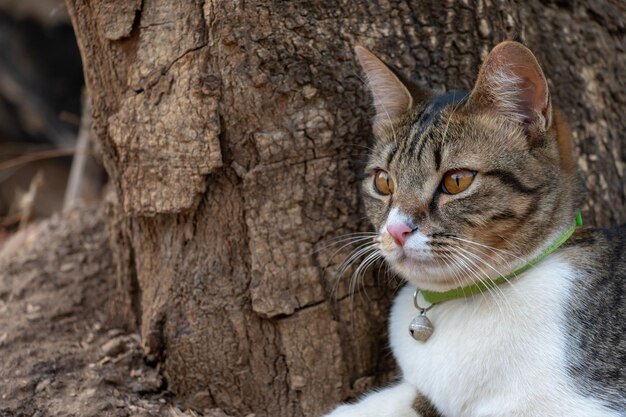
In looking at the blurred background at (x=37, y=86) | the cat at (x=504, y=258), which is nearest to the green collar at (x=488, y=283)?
the cat at (x=504, y=258)

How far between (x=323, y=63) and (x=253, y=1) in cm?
36

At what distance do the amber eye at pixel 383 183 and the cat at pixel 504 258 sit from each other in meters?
0.02

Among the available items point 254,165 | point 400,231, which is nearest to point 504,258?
point 400,231

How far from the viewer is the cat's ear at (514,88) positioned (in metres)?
2.46

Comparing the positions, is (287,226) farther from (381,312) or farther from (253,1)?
(253,1)

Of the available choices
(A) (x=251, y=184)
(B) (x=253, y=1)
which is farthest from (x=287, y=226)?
(B) (x=253, y=1)

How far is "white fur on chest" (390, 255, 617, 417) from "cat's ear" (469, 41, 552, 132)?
53 centimetres

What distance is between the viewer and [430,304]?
9.27 ft

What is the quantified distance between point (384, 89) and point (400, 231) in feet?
2.25

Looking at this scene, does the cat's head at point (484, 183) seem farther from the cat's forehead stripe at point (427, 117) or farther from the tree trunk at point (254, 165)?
the tree trunk at point (254, 165)

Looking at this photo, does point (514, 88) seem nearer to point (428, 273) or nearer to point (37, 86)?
point (428, 273)

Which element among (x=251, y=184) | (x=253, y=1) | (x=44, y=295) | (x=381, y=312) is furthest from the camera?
(x=44, y=295)

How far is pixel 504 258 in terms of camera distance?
257 centimetres

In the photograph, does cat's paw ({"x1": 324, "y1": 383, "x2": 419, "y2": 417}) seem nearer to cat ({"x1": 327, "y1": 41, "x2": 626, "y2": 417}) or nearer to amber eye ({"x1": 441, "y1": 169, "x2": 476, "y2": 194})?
cat ({"x1": 327, "y1": 41, "x2": 626, "y2": 417})
